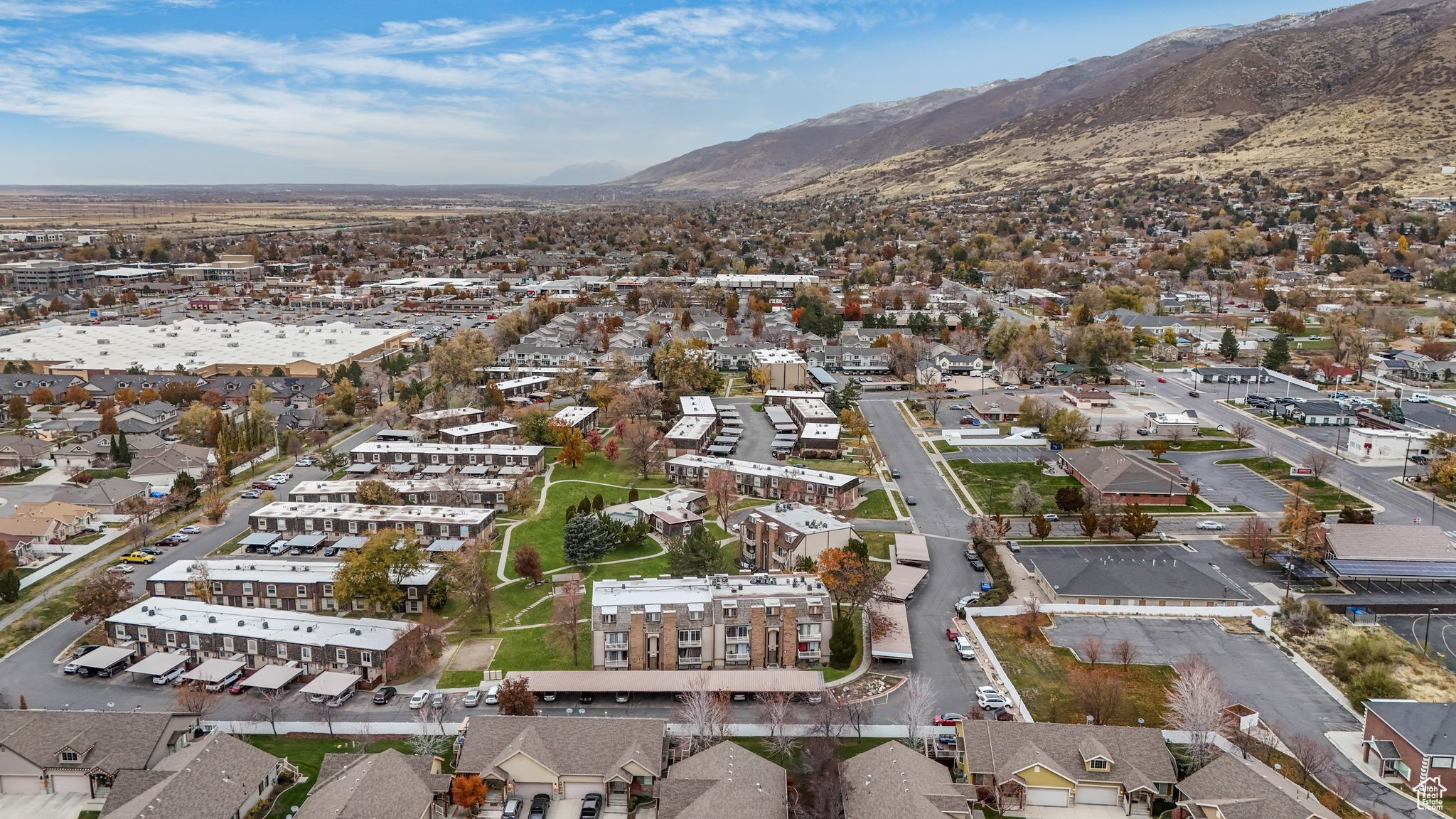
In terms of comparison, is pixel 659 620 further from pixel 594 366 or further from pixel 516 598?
pixel 594 366

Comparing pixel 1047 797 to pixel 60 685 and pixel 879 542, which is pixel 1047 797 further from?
pixel 60 685

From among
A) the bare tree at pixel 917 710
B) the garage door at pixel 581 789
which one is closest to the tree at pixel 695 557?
the bare tree at pixel 917 710

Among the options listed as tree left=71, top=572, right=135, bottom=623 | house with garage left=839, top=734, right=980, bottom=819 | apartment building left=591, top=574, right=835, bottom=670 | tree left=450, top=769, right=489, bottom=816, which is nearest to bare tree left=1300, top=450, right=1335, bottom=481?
apartment building left=591, top=574, right=835, bottom=670

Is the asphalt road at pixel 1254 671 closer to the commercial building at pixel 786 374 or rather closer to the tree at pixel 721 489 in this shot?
the tree at pixel 721 489

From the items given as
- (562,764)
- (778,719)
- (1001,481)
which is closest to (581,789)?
(562,764)

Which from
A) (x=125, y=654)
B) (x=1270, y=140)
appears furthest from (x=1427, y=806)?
(x=1270, y=140)

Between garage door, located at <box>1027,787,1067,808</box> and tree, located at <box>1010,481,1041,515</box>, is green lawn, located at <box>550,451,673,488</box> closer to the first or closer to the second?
tree, located at <box>1010,481,1041,515</box>
